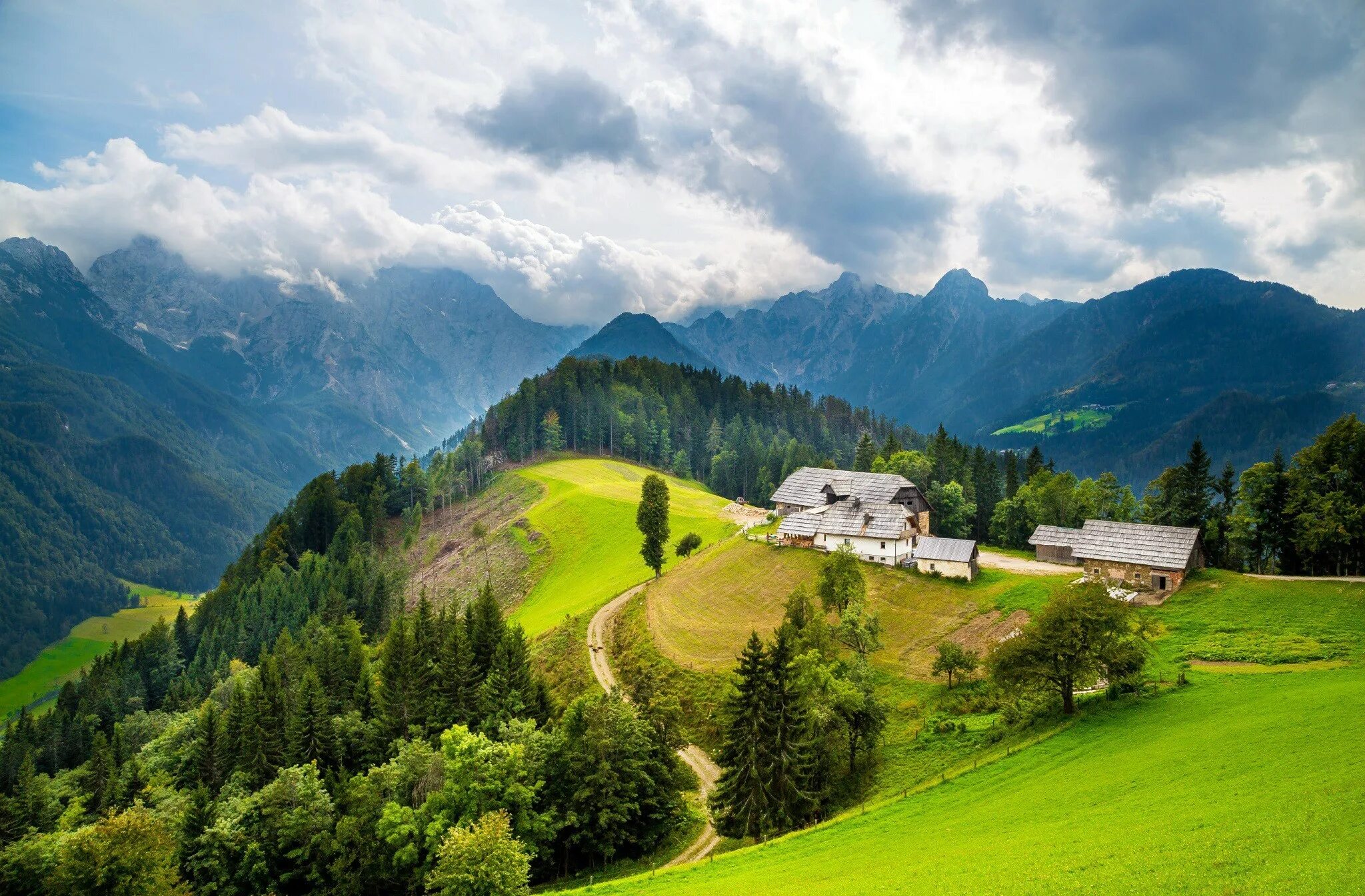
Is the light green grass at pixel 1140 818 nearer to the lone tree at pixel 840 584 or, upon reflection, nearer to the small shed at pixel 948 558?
the lone tree at pixel 840 584

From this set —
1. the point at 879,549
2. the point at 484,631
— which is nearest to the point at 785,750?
the point at 484,631

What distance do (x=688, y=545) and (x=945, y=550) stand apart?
116 ft

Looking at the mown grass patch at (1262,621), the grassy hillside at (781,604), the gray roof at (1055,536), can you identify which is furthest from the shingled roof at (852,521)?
the mown grass patch at (1262,621)

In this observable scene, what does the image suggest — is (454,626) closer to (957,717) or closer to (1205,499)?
(957,717)

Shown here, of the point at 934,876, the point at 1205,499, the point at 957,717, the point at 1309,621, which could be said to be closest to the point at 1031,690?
the point at 957,717

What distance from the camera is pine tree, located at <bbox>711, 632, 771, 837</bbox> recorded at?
138 ft

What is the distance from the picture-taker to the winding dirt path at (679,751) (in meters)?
44.2

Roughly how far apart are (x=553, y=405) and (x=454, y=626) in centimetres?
11981

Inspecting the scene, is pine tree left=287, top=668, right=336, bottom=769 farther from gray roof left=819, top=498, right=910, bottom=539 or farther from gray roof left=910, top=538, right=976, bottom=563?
gray roof left=910, top=538, right=976, bottom=563

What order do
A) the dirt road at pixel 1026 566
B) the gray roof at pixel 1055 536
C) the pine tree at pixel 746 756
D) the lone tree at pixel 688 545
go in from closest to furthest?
the pine tree at pixel 746 756
the dirt road at pixel 1026 566
the gray roof at pixel 1055 536
the lone tree at pixel 688 545

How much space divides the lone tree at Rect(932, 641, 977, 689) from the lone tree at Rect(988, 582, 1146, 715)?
8.28 meters

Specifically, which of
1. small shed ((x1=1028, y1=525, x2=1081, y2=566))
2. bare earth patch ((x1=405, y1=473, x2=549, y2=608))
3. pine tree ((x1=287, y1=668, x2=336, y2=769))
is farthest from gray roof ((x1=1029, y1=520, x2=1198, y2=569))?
bare earth patch ((x1=405, y1=473, x2=549, y2=608))

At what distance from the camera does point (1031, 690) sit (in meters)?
48.0

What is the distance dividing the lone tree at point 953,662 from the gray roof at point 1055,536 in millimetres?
27605
